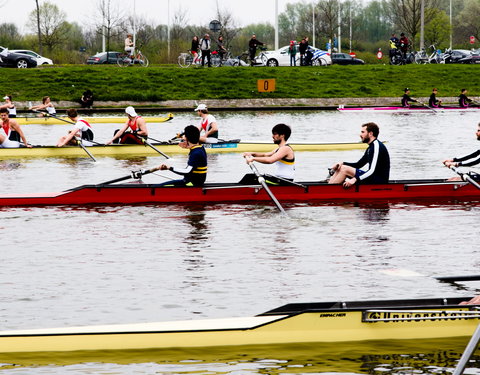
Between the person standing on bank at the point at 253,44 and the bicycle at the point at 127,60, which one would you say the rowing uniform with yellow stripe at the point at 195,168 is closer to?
the person standing on bank at the point at 253,44

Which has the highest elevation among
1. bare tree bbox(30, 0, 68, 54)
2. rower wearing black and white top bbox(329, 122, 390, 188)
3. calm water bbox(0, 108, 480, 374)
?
bare tree bbox(30, 0, 68, 54)

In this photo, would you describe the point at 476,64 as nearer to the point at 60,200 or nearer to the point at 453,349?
the point at 60,200

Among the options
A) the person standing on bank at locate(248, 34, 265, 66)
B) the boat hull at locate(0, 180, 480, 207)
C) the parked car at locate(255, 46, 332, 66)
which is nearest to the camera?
the boat hull at locate(0, 180, 480, 207)

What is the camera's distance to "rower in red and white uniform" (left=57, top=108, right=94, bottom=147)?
83.6ft

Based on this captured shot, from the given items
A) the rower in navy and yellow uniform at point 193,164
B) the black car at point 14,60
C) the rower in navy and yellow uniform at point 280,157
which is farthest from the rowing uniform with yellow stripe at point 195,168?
the black car at point 14,60

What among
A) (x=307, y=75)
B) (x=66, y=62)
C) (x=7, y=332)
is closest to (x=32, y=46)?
(x=66, y=62)

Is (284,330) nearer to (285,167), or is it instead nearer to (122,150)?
(285,167)

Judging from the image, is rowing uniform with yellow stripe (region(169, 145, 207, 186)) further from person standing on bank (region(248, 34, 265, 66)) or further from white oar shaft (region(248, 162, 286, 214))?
person standing on bank (region(248, 34, 265, 66))

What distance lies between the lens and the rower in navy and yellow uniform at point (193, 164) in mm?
16188

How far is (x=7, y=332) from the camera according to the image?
8719 mm

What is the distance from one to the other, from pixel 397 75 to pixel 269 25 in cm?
12475

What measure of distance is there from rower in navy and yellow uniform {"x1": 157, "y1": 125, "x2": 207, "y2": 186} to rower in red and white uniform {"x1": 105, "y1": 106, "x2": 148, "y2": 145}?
7.25 metres

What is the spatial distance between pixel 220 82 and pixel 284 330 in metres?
44.3

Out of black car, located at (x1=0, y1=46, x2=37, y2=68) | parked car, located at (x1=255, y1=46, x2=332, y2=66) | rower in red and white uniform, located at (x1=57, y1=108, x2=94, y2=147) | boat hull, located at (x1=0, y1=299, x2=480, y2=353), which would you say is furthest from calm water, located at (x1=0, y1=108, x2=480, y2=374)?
parked car, located at (x1=255, y1=46, x2=332, y2=66)
